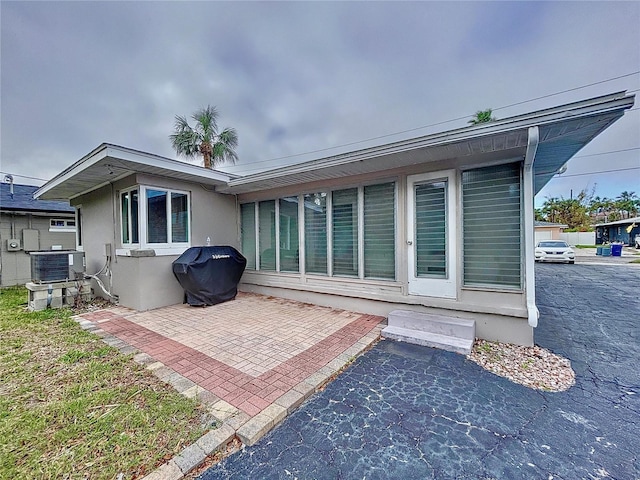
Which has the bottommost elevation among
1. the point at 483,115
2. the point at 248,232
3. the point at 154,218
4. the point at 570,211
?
the point at 248,232

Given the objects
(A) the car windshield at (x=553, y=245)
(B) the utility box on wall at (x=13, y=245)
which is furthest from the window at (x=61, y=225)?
(A) the car windshield at (x=553, y=245)

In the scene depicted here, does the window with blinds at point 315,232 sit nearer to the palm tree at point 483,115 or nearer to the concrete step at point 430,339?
the concrete step at point 430,339

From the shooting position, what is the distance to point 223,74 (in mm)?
9164

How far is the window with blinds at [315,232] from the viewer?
5469 millimetres

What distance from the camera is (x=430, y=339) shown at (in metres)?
3.51

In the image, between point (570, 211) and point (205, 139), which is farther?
point (570, 211)

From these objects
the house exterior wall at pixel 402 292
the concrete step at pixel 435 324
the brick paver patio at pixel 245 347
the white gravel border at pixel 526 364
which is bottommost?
the white gravel border at pixel 526 364

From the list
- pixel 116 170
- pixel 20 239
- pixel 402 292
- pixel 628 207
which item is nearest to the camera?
pixel 402 292

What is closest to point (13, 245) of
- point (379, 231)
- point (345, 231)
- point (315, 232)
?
point (315, 232)

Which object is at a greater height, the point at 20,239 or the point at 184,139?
the point at 184,139

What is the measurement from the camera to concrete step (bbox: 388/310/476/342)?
3.57m

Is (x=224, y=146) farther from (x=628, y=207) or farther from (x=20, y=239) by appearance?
(x=628, y=207)

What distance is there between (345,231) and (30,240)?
1068 centimetres

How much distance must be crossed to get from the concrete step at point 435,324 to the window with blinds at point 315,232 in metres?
1.90
